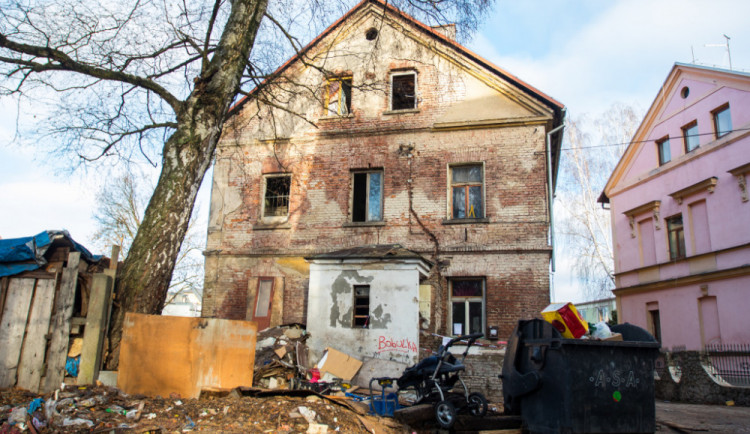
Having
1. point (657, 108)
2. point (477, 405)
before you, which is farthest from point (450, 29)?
point (657, 108)

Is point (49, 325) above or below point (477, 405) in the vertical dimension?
above

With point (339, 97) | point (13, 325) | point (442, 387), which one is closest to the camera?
point (13, 325)

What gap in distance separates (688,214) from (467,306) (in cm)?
1084

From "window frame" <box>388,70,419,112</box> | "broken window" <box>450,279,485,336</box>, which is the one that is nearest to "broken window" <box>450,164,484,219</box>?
"broken window" <box>450,279,485,336</box>

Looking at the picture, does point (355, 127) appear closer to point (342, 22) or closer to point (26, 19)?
point (342, 22)

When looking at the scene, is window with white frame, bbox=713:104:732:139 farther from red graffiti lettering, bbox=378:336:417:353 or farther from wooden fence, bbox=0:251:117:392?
wooden fence, bbox=0:251:117:392

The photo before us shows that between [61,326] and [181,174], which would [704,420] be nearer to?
[181,174]

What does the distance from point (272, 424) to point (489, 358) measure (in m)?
7.58

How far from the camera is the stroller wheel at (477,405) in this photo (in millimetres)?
6758

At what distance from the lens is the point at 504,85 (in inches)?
551

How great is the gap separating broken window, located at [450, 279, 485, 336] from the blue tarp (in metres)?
9.14

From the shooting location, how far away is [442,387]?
6.95 m

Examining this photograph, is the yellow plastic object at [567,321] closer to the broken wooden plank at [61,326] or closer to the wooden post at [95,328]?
the wooden post at [95,328]

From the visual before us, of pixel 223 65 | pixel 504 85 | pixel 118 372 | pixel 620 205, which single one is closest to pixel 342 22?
pixel 504 85
